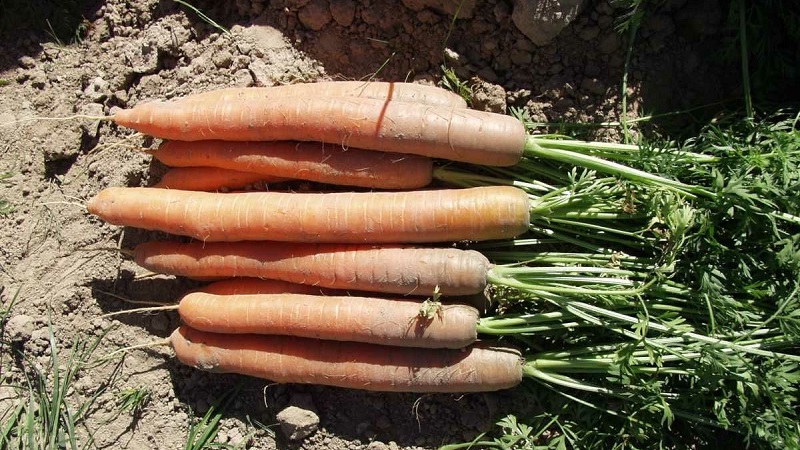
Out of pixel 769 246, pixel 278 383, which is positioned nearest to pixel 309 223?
pixel 278 383

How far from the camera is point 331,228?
10.2 feet

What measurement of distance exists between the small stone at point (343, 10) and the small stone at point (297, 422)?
200 centimetres

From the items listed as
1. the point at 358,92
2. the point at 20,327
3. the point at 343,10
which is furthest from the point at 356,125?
the point at 20,327

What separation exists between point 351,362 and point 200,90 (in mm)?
1665

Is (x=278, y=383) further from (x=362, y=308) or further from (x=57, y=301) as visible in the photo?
(x=57, y=301)

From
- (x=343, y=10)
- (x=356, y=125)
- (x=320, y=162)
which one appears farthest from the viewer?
(x=343, y=10)

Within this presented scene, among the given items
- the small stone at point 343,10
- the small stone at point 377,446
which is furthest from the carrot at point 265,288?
the small stone at point 343,10

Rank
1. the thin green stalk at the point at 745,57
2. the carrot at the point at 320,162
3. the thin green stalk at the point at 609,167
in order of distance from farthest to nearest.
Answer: the carrot at the point at 320,162, the thin green stalk at the point at 745,57, the thin green stalk at the point at 609,167

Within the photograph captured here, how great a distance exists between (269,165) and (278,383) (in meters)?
1.14

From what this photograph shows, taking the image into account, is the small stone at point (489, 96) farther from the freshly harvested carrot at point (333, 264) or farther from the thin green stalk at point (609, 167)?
the freshly harvested carrot at point (333, 264)

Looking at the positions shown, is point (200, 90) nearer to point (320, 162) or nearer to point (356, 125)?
point (320, 162)

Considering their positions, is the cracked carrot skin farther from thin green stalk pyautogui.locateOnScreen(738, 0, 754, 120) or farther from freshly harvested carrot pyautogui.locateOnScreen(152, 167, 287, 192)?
thin green stalk pyautogui.locateOnScreen(738, 0, 754, 120)

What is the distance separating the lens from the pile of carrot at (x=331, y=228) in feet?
9.79

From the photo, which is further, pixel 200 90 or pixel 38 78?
pixel 38 78
